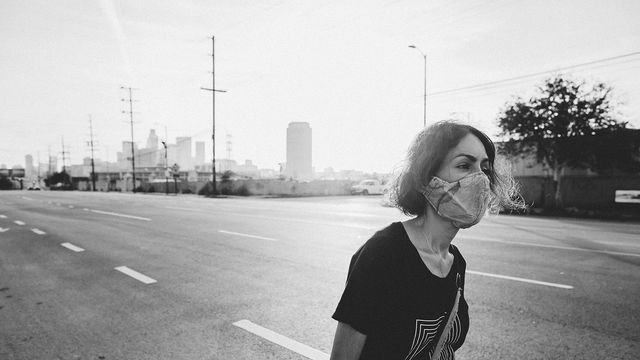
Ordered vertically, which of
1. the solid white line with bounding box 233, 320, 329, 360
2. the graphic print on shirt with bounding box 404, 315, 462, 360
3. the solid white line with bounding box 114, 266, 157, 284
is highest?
the graphic print on shirt with bounding box 404, 315, 462, 360

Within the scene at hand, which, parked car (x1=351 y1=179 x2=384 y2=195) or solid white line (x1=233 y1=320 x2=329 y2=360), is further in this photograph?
parked car (x1=351 y1=179 x2=384 y2=195)

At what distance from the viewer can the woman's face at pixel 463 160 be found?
1.81 m

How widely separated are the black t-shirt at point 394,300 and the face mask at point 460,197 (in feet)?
0.98

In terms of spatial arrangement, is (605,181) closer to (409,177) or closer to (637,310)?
(637,310)

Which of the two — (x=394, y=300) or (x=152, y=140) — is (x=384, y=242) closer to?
(x=394, y=300)

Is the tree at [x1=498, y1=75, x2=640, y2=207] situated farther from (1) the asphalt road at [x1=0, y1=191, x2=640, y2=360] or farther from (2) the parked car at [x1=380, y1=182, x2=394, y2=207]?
(2) the parked car at [x1=380, y1=182, x2=394, y2=207]

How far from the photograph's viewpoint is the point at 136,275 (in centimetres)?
661

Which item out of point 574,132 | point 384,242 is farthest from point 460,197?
point 574,132

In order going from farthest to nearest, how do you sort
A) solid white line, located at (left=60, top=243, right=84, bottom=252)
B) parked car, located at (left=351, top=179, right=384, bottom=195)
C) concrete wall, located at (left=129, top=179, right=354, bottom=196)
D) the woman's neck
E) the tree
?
parked car, located at (left=351, top=179, right=384, bottom=195)
concrete wall, located at (left=129, top=179, right=354, bottom=196)
the tree
solid white line, located at (left=60, top=243, right=84, bottom=252)
the woman's neck

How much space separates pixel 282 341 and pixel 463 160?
2.95 metres

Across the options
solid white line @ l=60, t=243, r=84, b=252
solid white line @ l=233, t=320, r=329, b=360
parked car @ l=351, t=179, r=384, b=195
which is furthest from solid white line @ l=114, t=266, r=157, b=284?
parked car @ l=351, t=179, r=384, b=195

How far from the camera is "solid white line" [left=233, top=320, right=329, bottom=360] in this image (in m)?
3.61

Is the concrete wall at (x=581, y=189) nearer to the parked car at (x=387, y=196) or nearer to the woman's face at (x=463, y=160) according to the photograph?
the parked car at (x=387, y=196)

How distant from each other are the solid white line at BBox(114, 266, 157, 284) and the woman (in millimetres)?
5630
